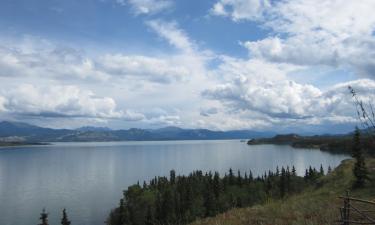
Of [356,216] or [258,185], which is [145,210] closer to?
[258,185]

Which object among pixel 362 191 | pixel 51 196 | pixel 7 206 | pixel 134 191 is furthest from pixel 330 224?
pixel 51 196

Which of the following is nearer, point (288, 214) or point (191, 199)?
point (288, 214)

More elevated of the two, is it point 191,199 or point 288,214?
point 288,214

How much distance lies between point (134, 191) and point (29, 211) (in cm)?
4232

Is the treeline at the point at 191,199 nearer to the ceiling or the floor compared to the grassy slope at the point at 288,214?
nearer to the floor

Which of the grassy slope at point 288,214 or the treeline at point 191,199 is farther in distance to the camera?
the treeline at point 191,199

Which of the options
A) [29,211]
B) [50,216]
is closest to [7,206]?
[29,211]

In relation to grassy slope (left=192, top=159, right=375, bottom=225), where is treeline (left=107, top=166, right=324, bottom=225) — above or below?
below

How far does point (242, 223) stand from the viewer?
57.5ft

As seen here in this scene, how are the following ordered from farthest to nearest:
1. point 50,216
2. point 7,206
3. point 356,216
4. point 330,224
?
point 7,206 < point 50,216 < point 356,216 < point 330,224

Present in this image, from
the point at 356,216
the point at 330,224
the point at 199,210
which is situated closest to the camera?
the point at 330,224

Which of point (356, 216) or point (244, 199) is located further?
point (244, 199)

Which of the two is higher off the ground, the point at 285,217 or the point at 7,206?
the point at 285,217

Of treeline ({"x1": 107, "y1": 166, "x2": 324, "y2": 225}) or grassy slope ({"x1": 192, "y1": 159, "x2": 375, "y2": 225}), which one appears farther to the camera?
treeline ({"x1": 107, "y1": 166, "x2": 324, "y2": 225})
